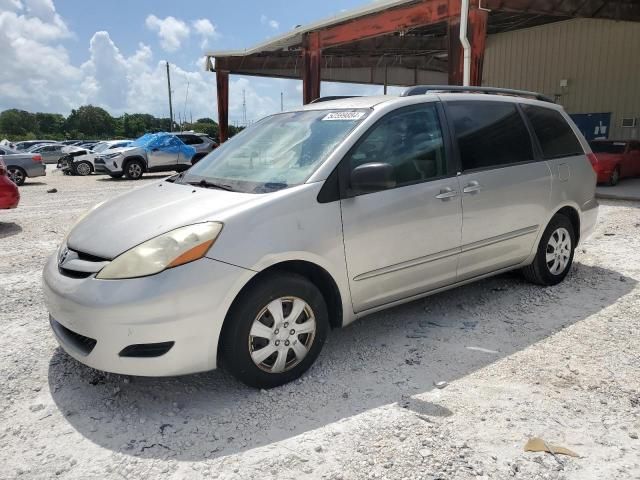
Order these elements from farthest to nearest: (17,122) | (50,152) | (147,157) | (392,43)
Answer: (17,122) < (50,152) < (392,43) < (147,157)

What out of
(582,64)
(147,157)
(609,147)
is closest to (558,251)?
(609,147)

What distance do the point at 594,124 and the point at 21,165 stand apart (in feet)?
61.4

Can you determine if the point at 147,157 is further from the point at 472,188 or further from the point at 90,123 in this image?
the point at 90,123

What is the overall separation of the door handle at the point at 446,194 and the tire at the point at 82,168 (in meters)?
19.3

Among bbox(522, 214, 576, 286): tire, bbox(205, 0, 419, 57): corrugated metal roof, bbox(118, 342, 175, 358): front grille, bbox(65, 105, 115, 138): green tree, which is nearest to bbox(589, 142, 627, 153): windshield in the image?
bbox(205, 0, 419, 57): corrugated metal roof

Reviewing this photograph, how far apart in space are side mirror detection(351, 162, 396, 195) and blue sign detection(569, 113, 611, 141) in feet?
54.7

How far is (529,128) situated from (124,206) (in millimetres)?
3355

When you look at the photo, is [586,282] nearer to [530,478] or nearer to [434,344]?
[434,344]

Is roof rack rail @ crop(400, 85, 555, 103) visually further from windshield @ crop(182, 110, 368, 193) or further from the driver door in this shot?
windshield @ crop(182, 110, 368, 193)

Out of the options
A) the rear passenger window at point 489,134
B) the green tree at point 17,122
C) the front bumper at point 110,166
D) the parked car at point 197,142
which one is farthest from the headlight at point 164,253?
the green tree at point 17,122

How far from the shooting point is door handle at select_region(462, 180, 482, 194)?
12.5 feet

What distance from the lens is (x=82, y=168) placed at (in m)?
20.2

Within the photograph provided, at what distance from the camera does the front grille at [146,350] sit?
2686mm

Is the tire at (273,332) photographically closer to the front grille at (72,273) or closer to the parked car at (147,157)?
the front grille at (72,273)
